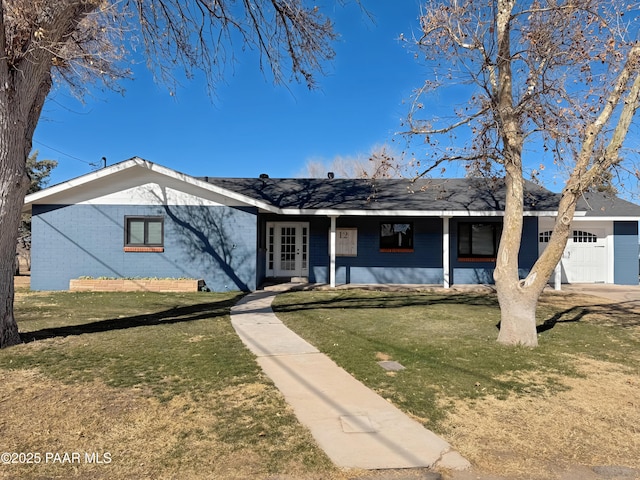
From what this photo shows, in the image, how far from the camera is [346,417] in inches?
144

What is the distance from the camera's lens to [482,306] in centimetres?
1061

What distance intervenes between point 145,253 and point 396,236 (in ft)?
28.9

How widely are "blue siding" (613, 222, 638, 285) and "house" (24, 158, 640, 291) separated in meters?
0.04

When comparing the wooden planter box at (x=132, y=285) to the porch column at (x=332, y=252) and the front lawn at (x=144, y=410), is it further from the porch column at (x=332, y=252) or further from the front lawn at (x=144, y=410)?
the front lawn at (x=144, y=410)

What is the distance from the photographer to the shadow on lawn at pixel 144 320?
666cm

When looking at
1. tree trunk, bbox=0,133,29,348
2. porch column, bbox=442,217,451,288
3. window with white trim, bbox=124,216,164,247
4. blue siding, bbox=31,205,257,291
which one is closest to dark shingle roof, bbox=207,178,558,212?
porch column, bbox=442,217,451,288

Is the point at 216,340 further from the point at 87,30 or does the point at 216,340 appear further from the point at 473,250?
the point at 473,250

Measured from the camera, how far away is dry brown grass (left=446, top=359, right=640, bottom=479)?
2.94 metres

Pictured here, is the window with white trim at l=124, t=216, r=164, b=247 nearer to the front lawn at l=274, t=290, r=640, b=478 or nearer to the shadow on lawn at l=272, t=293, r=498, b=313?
the shadow on lawn at l=272, t=293, r=498, b=313

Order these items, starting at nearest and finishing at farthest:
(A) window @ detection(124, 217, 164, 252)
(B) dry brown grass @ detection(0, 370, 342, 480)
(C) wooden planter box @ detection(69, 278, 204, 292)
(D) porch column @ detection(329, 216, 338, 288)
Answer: (B) dry brown grass @ detection(0, 370, 342, 480)
(C) wooden planter box @ detection(69, 278, 204, 292)
(A) window @ detection(124, 217, 164, 252)
(D) porch column @ detection(329, 216, 338, 288)

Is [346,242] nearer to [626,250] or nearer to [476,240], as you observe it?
[476,240]

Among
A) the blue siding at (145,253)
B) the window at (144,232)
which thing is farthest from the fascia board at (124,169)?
the window at (144,232)

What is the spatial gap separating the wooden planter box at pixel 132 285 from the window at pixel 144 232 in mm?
1233

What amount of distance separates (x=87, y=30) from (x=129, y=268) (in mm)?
8098
